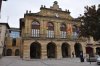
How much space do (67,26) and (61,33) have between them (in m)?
2.58

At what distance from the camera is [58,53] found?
1684 inches

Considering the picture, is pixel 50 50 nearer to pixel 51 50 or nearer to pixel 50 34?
pixel 51 50

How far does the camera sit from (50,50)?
45.8 m

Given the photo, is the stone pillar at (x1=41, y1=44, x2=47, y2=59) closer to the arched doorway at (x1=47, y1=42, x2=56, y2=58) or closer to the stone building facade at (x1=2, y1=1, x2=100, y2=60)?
the stone building facade at (x1=2, y1=1, x2=100, y2=60)

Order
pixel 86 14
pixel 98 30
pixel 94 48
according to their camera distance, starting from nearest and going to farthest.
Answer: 1. pixel 98 30
2. pixel 86 14
3. pixel 94 48

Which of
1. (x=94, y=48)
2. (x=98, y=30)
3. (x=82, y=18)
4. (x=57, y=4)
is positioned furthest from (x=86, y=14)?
(x=94, y=48)

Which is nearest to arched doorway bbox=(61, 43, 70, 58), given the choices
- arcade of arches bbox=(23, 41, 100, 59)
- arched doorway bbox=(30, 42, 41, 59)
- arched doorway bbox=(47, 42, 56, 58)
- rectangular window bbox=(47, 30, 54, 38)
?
arcade of arches bbox=(23, 41, 100, 59)

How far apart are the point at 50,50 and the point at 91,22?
27292 millimetres

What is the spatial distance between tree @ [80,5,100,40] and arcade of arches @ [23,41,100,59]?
2160cm

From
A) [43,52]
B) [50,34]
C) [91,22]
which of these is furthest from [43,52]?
[91,22]

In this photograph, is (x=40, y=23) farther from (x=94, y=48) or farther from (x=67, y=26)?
(x=94, y=48)

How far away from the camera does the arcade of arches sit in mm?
41022

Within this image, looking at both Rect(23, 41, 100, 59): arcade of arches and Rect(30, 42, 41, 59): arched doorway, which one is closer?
Rect(23, 41, 100, 59): arcade of arches

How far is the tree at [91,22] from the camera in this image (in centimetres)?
1910
